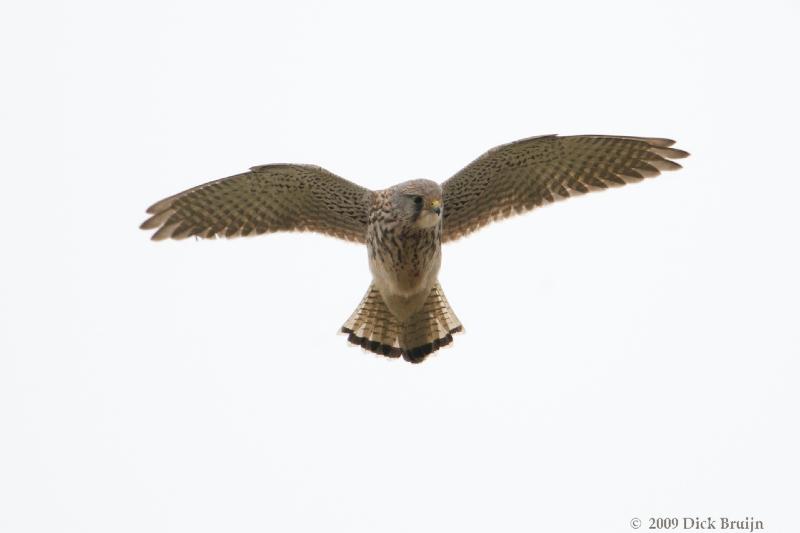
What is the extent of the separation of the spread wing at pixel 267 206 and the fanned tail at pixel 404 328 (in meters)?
0.73

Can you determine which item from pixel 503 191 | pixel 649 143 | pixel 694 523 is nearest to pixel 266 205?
pixel 503 191

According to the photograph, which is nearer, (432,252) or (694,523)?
(432,252)

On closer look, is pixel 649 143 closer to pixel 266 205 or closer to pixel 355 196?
pixel 355 196

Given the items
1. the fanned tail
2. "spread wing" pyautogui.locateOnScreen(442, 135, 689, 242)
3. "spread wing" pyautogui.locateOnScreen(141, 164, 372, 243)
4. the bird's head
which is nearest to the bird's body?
the bird's head

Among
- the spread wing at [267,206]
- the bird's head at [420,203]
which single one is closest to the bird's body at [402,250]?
the bird's head at [420,203]

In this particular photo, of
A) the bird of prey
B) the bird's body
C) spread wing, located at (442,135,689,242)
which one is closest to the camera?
the bird's body

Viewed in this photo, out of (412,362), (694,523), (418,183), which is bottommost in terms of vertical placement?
(694,523)

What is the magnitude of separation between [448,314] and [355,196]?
1415 mm

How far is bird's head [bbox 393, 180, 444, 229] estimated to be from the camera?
39.8 ft

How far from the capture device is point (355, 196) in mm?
13172

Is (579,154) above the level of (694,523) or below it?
above

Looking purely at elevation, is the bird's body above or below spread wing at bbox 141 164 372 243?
below

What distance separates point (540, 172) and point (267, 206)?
256cm

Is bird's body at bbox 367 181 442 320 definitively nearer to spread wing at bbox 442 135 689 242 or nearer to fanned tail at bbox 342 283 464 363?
fanned tail at bbox 342 283 464 363
